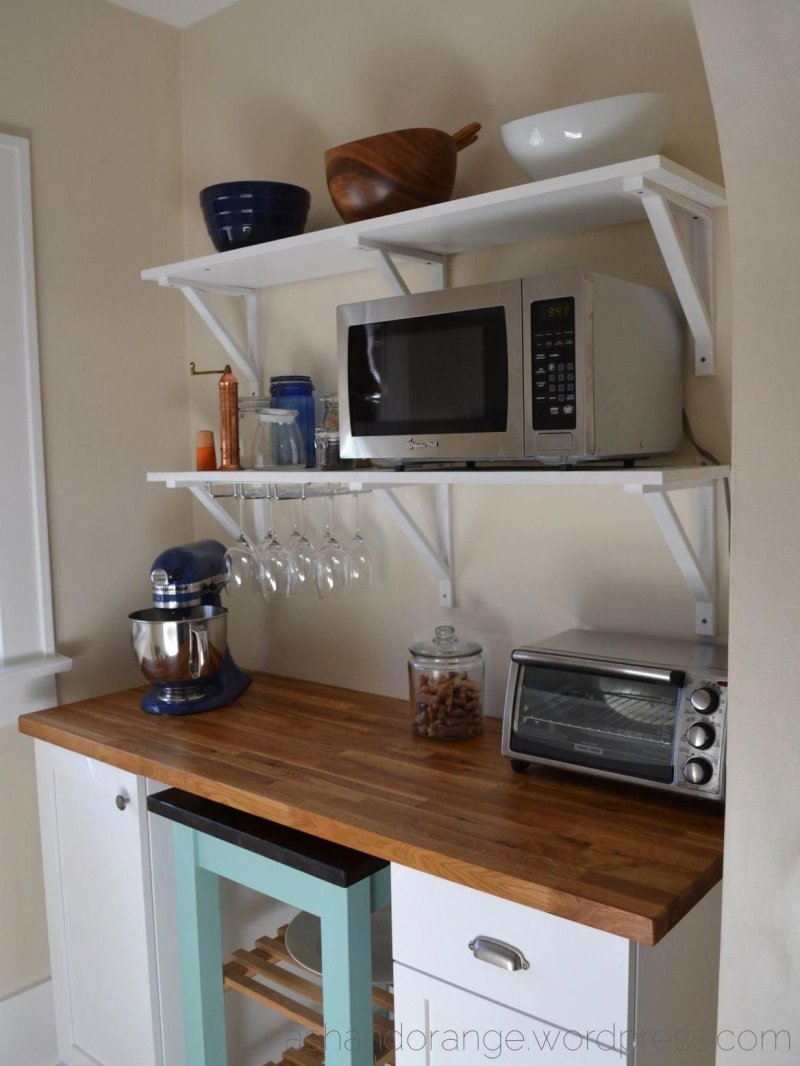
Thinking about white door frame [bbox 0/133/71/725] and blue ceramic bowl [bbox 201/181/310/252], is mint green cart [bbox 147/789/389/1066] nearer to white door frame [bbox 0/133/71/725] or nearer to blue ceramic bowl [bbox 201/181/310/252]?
white door frame [bbox 0/133/71/725]

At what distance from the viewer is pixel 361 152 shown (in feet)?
5.71

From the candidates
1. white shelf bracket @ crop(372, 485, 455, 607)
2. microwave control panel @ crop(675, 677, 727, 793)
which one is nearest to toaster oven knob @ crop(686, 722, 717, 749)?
microwave control panel @ crop(675, 677, 727, 793)

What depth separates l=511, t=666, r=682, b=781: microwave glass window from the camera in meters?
1.49

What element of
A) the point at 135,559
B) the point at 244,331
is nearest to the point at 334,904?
the point at 135,559

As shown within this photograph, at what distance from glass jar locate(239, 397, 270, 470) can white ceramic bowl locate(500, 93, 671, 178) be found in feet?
2.82

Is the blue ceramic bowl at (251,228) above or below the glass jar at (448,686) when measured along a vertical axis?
above

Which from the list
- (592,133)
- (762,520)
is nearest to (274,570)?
(592,133)

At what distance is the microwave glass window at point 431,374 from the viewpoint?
1.55 metres

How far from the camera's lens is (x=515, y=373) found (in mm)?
1508

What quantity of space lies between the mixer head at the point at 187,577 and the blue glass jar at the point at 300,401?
1.12 ft

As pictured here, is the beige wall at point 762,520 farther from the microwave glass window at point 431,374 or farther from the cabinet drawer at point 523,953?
the microwave glass window at point 431,374

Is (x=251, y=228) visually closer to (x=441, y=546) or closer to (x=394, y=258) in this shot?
(x=394, y=258)

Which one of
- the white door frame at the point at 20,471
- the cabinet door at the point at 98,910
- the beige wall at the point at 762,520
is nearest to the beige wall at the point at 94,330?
the white door frame at the point at 20,471

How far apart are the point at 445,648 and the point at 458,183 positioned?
0.95 metres
